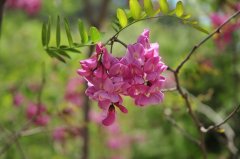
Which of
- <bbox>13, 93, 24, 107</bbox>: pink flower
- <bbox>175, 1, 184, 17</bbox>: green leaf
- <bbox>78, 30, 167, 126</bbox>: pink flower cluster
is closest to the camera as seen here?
<bbox>78, 30, 167, 126</bbox>: pink flower cluster

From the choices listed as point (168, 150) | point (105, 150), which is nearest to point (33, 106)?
point (168, 150)

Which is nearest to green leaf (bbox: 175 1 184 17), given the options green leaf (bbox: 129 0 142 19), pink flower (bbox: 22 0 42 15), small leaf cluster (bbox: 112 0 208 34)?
small leaf cluster (bbox: 112 0 208 34)

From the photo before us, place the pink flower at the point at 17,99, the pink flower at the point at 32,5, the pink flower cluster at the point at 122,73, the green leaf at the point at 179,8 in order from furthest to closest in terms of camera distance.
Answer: the pink flower at the point at 32,5
the pink flower at the point at 17,99
the green leaf at the point at 179,8
the pink flower cluster at the point at 122,73

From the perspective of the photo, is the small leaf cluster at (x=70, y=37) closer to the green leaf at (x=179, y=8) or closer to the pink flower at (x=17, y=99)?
the green leaf at (x=179, y=8)

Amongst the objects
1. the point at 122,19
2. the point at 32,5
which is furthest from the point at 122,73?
the point at 32,5

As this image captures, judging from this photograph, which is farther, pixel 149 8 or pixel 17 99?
pixel 17 99

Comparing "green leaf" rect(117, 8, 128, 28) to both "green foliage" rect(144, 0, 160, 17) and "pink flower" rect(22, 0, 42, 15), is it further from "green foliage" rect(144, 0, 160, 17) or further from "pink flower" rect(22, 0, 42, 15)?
"pink flower" rect(22, 0, 42, 15)

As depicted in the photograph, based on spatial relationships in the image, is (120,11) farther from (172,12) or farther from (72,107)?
(72,107)

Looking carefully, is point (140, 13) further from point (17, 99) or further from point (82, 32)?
point (17, 99)

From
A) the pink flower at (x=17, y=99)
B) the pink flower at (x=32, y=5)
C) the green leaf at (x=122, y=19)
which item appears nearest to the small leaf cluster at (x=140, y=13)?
Answer: the green leaf at (x=122, y=19)
